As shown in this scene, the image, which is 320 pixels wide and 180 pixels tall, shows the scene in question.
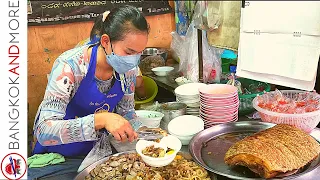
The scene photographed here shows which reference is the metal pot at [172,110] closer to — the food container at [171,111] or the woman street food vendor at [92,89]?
the food container at [171,111]

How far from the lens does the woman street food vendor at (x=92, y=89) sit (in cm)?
181

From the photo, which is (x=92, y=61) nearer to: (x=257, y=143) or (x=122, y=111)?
(x=122, y=111)

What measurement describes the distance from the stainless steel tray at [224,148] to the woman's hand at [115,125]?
34 centimetres

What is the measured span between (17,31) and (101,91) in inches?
47.1

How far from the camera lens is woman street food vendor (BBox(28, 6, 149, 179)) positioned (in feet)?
5.95

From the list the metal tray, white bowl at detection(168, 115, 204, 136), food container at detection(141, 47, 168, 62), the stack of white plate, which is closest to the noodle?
the metal tray

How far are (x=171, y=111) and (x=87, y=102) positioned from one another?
54cm

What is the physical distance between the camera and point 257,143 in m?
1.66

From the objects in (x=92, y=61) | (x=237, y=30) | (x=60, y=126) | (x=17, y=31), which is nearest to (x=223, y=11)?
(x=237, y=30)

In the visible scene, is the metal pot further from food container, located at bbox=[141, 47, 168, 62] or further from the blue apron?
food container, located at bbox=[141, 47, 168, 62]

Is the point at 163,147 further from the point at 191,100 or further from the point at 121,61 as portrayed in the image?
the point at 191,100

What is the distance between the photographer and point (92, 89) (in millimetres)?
2100

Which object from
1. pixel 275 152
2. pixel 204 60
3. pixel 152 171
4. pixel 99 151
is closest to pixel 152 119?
pixel 99 151

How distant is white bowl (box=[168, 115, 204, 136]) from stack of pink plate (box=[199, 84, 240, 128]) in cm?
8
